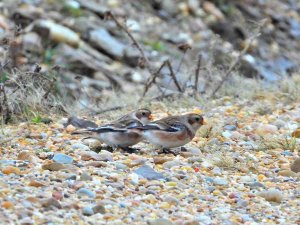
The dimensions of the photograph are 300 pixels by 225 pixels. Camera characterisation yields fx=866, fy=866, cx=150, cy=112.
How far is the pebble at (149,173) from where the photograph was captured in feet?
19.2

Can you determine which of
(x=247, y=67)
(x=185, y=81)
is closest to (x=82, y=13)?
(x=247, y=67)

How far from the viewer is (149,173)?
5.90 m

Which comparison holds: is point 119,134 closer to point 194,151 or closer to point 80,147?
point 80,147

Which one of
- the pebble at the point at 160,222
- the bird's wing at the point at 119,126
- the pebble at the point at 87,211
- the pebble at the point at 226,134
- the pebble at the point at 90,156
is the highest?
the bird's wing at the point at 119,126

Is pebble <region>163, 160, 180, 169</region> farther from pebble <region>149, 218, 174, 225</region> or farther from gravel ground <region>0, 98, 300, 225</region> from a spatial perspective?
pebble <region>149, 218, 174, 225</region>

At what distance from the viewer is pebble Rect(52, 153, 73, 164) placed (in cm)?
602

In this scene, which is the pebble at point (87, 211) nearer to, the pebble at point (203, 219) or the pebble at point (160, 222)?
the pebble at point (160, 222)

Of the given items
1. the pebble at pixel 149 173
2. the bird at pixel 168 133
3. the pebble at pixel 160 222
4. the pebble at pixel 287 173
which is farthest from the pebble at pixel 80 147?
the pebble at pixel 160 222

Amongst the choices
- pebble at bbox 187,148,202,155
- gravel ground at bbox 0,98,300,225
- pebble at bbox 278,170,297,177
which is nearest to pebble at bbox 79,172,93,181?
gravel ground at bbox 0,98,300,225

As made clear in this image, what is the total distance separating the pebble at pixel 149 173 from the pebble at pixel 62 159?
483 mm

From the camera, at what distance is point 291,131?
7.74 meters

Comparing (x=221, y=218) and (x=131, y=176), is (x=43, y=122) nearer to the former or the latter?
(x=131, y=176)

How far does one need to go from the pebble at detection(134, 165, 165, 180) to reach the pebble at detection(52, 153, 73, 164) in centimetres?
48

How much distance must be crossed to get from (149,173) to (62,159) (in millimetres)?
637
